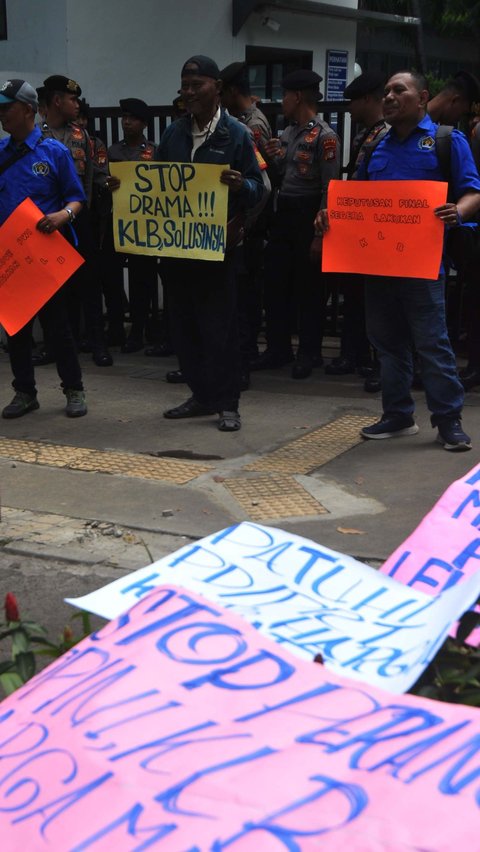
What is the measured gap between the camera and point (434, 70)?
25.7 meters

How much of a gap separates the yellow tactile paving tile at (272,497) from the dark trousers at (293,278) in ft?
8.34

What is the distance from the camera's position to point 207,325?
622 cm

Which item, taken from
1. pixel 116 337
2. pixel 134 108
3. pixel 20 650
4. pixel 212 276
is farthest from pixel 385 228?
pixel 20 650

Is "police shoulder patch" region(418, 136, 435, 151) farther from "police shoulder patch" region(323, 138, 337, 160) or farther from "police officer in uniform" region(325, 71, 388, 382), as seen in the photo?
"police shoulder patch" region(323, 138, 337, 160)

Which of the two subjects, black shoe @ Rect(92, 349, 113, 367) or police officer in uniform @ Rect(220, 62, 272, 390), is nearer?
police officer in uniform @ Rect(220, 62, 272, 390)

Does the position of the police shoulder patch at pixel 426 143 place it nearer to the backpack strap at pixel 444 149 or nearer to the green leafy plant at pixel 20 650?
the backpack strap at pixel 444 149

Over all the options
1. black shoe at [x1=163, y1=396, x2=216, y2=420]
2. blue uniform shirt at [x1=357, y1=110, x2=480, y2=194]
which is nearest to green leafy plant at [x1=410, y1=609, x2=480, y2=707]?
blue uniform shirt at [x1=357, y1=110, x2=480, y2=194]

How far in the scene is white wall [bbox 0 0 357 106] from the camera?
9.74m

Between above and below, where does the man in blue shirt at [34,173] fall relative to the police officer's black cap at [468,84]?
below

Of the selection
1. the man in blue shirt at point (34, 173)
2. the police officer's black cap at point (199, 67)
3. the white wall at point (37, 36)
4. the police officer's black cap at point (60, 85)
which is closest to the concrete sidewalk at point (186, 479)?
the man in blue shirt at point (34, 173)

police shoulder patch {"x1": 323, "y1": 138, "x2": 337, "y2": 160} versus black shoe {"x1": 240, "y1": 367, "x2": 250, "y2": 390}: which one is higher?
police shoulder patch {"x1": 323, "y1": 138, "x2": 337, "y2": 160}

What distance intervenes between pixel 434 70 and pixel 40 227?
2149cm

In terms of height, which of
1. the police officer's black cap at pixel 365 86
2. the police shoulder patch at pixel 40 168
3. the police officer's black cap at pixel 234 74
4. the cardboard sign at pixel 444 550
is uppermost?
the police officer's black cap at pixel 234 74

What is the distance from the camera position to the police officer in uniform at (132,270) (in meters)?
8.23
